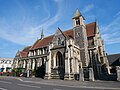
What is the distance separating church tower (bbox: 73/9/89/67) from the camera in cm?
3299

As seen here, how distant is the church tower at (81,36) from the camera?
33.0 meters

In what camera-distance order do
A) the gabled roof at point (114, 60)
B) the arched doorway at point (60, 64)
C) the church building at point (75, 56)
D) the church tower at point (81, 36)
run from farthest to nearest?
the gabled roof at point (114, 60), the church tower at point (81, 36), the arched doorway at point (60, 64), the church building at point (75, 56)

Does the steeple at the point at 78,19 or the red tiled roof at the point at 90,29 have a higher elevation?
the steeple at the point at 78,19

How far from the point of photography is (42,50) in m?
44.1

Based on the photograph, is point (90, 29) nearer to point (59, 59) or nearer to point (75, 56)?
point (75, 56)

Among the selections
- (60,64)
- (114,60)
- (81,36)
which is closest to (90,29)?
(81,36)

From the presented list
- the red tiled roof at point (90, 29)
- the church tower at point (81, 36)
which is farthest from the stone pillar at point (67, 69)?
the red tiled roof at point (90, 29)

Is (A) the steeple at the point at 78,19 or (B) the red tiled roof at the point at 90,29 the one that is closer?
(B) the red tiled roof at the point at 90,29

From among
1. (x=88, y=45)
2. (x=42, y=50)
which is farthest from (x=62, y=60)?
(x=42, y=50)

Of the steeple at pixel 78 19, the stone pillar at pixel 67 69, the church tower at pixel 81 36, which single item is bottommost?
the stone pillar at pixel 67 69

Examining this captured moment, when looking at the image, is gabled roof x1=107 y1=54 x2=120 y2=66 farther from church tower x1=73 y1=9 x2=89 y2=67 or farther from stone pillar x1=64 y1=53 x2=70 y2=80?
stone pillar x1=64 y1=53 x2=70 y2=80

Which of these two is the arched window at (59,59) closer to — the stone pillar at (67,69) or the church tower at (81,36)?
the stone pillar at (67,69)

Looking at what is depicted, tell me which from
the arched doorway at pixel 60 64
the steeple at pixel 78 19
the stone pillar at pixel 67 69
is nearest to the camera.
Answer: the stone pillar at pixel 67 69

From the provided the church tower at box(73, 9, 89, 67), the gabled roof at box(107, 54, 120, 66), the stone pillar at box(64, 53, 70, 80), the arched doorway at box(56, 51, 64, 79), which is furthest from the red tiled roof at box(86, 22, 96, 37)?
the gabled roof at box(107, 54, 120, 66)
